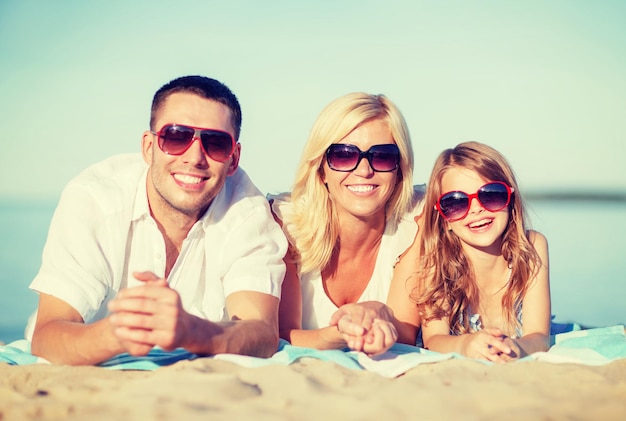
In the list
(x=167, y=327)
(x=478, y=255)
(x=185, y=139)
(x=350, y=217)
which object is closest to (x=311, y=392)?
(x=167, y=327)

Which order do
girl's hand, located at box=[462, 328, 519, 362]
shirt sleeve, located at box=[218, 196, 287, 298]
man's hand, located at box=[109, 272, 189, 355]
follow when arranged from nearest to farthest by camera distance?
man's hand, located at box=[109, 272, 189, 355]
girl's hand, located at box=[462, 328, 519, 362]
shirt sleeve, located at box=[218, 196, 287, 298]

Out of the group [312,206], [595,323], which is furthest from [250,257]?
[595,323]

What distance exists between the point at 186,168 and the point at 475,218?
1.98 metres

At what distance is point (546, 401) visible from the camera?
2.86m

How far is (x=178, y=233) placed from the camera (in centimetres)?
449

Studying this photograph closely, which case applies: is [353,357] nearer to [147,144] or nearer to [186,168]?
[186,168]

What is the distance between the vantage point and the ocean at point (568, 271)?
27.0 feet

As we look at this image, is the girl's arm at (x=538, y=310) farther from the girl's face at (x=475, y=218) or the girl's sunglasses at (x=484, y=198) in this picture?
the girl's sunglasses at (x=484, y=198)

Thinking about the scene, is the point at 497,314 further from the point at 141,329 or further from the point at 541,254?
the point at 141,329

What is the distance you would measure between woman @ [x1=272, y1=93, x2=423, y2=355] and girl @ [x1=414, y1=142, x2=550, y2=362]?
0.72ft

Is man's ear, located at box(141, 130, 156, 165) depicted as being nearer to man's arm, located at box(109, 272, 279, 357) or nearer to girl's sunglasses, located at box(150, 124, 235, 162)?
girl's sunglasses, located at box(150, 124, 235, 162)

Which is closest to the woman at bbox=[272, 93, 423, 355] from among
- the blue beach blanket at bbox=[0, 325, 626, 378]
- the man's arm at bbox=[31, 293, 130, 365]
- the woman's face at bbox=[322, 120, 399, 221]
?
the woman's face at bbox=[322, 120, 399, 221]

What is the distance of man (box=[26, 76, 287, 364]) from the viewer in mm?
3924

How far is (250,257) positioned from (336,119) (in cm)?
126
